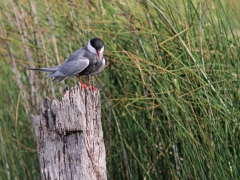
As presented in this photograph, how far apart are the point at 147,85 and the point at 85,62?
1.73 ft

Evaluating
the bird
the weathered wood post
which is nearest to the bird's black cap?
the bird

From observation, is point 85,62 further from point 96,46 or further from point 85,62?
point 96,46

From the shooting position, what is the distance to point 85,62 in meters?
3.64

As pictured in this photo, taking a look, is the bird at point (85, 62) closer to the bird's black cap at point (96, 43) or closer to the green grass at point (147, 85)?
the bird's black cap at point (96, 43)

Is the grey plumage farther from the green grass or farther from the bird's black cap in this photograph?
the green grass

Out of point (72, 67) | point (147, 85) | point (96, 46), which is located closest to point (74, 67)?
point (72, 67)

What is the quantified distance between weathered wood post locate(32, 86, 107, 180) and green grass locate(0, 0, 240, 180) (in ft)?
1.49

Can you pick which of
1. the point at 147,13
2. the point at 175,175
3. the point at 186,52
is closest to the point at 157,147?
the point at 175,175

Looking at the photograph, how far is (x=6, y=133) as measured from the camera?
14.8 feet

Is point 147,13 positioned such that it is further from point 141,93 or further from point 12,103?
point 12,103

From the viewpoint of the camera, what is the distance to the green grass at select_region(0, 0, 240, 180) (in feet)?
10.9

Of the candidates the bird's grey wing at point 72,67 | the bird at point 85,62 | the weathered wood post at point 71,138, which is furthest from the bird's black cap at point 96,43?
the weathered wood post at point 71,138

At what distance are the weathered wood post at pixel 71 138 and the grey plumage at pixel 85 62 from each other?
2.33ft

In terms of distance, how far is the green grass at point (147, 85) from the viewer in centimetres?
332
